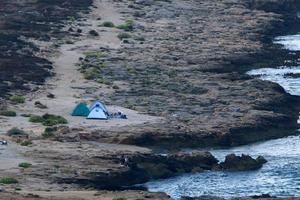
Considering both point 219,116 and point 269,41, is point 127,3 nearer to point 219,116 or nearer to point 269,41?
point 269,41

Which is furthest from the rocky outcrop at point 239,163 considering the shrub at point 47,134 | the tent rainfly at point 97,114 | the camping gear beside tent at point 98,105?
the camping gear beside tent at point 98,105

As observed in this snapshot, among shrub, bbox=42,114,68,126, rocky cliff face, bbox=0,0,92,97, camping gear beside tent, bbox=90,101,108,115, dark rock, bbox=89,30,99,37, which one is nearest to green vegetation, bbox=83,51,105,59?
rocky cliff face, bbox=0,0,92,97

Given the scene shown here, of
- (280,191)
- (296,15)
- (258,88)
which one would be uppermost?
(296,15)

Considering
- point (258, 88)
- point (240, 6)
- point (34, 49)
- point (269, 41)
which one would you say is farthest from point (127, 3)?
point (258, 88)

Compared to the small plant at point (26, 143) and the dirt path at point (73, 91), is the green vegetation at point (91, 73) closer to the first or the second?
the dirt path at point (73, 91)

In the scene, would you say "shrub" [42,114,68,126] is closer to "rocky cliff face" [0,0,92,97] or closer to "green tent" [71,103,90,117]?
"green tent" [71,103,90,117]

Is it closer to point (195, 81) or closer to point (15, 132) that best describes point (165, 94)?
point (195, 81)
